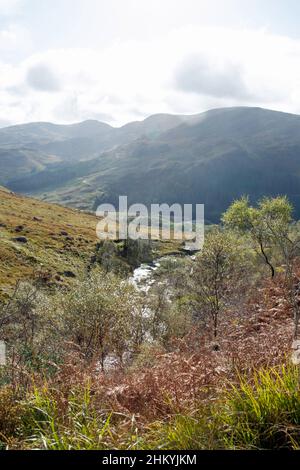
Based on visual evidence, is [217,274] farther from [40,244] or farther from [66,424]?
[40,244]

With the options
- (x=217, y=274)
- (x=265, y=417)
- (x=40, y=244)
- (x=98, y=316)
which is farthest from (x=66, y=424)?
(x=40, y=244)

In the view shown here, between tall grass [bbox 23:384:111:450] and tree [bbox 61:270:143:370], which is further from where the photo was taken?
tree [bbox 61:270:143:370]

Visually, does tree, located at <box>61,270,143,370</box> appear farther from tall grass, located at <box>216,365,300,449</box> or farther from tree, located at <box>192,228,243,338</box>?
tall grass, located at <box>216,365,300,449</box>

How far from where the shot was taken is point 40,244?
4941 inches

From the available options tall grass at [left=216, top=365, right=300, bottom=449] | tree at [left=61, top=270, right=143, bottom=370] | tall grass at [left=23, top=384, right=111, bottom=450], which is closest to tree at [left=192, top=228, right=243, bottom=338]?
tree at [left=61, top=270, right=143, bottom=370]

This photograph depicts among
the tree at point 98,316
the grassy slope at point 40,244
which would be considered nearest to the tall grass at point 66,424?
the tree at point 98,316

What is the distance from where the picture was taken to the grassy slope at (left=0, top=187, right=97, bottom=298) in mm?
101375

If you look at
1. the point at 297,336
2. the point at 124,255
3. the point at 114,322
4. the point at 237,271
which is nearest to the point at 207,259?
the point at 237,271

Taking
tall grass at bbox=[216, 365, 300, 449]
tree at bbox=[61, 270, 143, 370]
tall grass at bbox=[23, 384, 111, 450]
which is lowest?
tree at bbox=[61, 270, 143, 370]

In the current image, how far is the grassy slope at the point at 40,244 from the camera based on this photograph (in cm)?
10138

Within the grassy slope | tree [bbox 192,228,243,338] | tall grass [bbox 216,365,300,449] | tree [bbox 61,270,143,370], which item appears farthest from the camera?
the grassy slope

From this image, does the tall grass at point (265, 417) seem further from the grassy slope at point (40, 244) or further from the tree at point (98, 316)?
the grassy slope at point (40, 244)
